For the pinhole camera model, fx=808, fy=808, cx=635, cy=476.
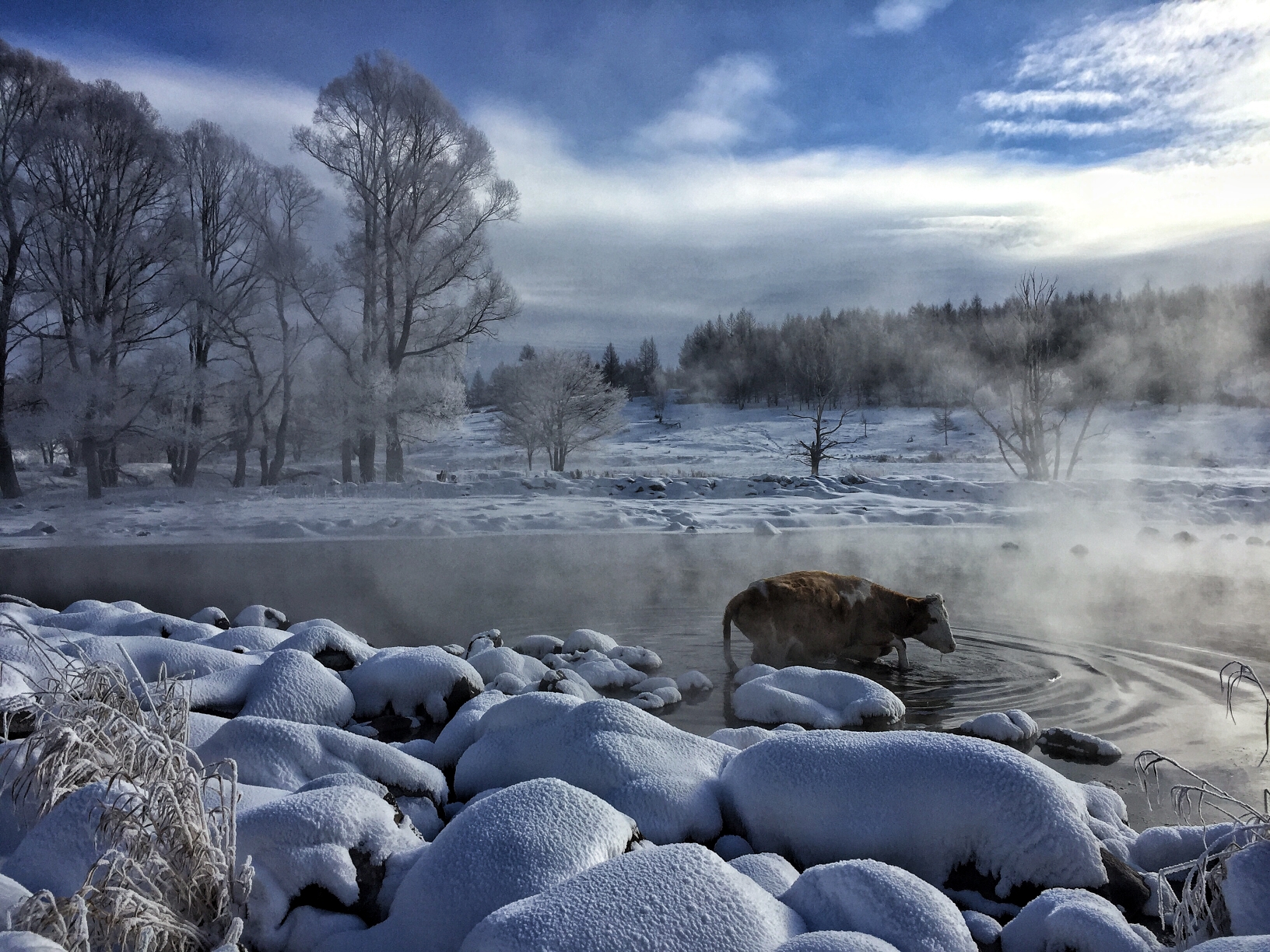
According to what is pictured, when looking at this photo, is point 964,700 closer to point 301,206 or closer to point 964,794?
point 964,794

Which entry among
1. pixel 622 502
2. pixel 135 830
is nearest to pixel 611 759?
pixel 135 830

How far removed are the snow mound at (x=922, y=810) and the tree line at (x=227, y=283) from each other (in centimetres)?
2080

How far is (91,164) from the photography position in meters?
19.8

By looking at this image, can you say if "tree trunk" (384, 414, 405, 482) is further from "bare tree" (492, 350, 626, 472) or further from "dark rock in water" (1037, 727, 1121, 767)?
"dark rock in water" (1037, 727, 1121, 767)

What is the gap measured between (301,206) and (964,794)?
24137 millimetres

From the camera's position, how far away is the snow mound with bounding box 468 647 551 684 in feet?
18.3

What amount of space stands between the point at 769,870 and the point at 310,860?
1.53 metres

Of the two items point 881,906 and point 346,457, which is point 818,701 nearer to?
point 881,906

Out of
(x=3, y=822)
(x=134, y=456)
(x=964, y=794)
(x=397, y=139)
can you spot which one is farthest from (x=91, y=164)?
(x=964, y=794)

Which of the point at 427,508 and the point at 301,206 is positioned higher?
the point at 301,206

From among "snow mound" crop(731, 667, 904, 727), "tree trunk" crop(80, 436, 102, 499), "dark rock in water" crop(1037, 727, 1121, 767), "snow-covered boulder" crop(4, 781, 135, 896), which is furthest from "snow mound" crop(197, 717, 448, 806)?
"tree trunk" crop(80, 436, 102, 499)

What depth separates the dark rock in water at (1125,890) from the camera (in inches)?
114

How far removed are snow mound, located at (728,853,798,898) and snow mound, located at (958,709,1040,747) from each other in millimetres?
2356

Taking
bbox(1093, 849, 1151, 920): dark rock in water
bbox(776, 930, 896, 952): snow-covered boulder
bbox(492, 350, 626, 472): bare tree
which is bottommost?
bbox(1093, 849, 1151, 920): dark rock in water
